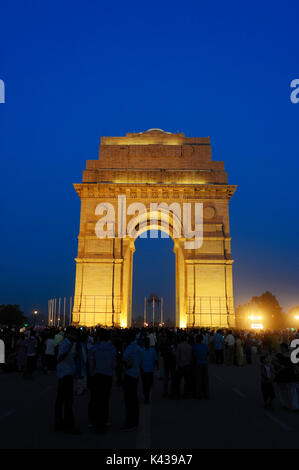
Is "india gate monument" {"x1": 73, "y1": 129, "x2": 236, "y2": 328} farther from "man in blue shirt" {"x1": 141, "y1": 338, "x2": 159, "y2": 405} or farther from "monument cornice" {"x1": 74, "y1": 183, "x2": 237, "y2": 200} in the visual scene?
"man in blue shirt" {"x1": 141, "y1": 338, "x2": 159, "y2": 405}

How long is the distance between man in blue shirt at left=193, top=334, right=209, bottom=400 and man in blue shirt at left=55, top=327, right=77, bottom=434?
4450 mm

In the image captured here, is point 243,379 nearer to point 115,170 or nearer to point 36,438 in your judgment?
point 36,438

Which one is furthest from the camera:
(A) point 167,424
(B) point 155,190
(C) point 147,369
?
(B) point 155,190

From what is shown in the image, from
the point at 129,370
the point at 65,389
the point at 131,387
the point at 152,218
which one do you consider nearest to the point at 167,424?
the point at 131,387

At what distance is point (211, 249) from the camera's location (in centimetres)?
3759

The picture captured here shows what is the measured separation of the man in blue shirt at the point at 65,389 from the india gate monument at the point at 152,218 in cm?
2797

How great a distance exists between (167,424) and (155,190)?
103 ft

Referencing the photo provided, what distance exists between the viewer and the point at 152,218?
4100 centimetres

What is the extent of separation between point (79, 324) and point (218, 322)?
478 inches

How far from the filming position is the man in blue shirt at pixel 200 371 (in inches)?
433

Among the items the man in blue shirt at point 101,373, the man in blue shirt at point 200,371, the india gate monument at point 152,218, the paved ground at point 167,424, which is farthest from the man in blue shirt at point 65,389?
the india gate monument at point 152,218

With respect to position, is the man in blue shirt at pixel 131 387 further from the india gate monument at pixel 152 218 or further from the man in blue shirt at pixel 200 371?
the india gate monument at pixel 152 218

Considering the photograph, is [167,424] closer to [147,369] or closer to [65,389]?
[65,389]
